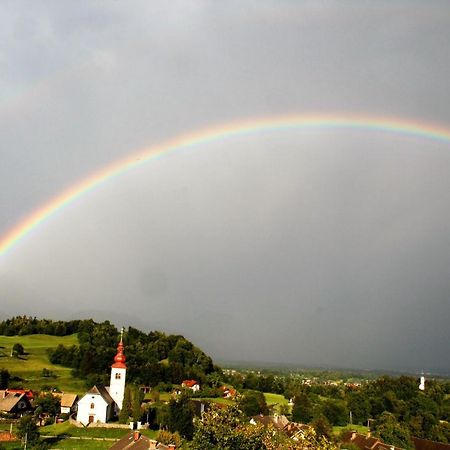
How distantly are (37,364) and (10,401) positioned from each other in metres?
36.8

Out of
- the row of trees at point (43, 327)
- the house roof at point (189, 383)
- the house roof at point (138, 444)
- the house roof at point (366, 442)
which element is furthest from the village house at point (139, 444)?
the row of trees at point (43, 327)

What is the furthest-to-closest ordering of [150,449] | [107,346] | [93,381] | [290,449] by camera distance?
[107,346], [93,381], [150,449], [290,449]

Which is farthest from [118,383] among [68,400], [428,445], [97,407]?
[428,445]

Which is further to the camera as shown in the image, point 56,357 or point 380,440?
point 56,357

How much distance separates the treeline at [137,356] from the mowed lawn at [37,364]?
2333 mm

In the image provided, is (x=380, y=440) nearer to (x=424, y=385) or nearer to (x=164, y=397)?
(x=164, y=397)

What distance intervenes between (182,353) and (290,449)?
101 m

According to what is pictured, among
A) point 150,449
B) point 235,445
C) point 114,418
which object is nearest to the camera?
point 235,445

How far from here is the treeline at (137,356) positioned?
99625 millimetres

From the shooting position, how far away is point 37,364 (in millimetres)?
105625

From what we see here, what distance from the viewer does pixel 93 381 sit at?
9138cm

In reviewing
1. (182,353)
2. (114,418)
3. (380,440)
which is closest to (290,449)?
(380,440)

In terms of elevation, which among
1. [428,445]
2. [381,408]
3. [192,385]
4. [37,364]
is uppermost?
[37,364]

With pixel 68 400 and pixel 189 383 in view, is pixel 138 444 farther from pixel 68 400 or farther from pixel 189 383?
pixel 189 383
